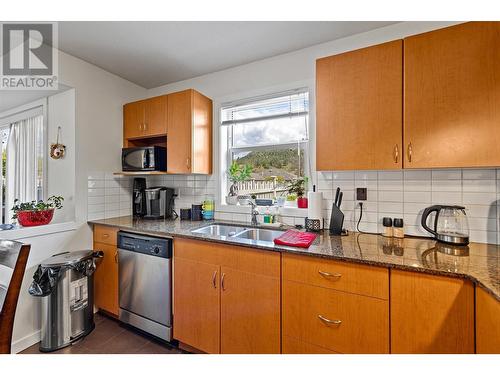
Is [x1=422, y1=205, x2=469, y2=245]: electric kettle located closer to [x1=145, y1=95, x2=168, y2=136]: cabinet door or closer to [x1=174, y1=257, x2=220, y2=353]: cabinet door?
[x1=174, y1=257, x2=220, y2=353]: cabinet door

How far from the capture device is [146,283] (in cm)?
188

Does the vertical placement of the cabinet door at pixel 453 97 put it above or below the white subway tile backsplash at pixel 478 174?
above

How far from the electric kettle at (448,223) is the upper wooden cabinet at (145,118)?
7.46ft

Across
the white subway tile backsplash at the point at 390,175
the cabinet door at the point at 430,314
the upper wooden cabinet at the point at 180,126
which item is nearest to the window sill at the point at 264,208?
the upper wooden cabinet at the point at 180,126

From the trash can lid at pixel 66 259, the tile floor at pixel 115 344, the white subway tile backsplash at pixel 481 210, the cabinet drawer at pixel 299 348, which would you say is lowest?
the tile floor at pixel 115 344

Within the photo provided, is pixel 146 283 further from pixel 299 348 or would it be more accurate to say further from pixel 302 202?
pixel 302 202

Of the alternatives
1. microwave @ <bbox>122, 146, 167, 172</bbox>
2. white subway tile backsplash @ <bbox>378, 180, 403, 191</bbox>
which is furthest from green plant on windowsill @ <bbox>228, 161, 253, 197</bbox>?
white subway tile backsplash @ <bbox>378, 180, 403, 191</bbox>

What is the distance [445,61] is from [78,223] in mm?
2985

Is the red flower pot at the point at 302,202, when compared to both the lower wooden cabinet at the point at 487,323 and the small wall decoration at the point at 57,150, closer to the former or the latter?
the lower wooden cabinet at the point at 487,323

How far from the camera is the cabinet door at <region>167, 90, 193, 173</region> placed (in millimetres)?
2199

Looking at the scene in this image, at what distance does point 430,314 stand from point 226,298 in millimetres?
1103

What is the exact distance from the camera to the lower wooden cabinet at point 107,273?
6.87 ft

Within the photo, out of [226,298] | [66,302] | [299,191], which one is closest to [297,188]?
[299,191]

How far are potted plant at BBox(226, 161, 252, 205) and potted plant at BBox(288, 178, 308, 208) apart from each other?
0.45m
